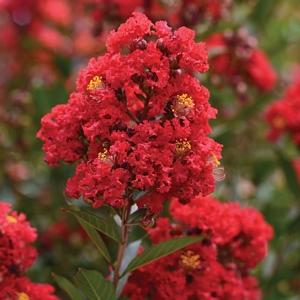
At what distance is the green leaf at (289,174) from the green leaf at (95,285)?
104 cm

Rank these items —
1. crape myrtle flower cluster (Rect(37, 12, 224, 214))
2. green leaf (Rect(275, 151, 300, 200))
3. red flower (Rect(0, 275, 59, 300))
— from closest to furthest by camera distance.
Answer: crape myrtle flower cluster (Rect(37, 12, 224, 214)), red flower (Rect(0, 275, 59, 300)), green leaf (Rect(275, 151, 300, 200))

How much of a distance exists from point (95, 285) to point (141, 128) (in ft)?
0.95

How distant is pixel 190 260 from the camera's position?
1.01 metres

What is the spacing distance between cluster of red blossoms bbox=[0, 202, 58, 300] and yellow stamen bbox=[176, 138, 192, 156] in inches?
14.6

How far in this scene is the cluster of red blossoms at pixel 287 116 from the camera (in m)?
1.81

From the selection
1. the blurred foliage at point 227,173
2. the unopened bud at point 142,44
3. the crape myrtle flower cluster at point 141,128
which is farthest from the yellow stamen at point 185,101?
the blurred foliage at point 227,173

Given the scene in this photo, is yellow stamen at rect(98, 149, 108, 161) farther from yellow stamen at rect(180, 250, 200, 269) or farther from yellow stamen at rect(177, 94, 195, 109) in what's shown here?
yellow stamen at rect(180, 250, 200, 269)

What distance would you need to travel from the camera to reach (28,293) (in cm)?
103

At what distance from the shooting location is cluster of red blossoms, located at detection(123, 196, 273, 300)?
3.32ft

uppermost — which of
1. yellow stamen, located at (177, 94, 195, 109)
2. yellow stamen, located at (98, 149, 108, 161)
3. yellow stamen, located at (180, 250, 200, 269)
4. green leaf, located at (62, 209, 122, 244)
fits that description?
yellow stamen, located at (177, 94, 195, 109)

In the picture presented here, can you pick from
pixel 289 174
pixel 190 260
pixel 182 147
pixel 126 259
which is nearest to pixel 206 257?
pixel 190 260

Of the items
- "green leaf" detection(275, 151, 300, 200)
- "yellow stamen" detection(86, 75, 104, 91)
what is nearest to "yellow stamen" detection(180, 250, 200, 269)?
"yellow stamen" detection(86, 75, 104, 91)

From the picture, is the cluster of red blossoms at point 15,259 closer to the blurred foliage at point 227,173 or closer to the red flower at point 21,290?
the red flower at point 21,290

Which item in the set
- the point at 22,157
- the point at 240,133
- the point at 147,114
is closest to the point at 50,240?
the point at 22,157
